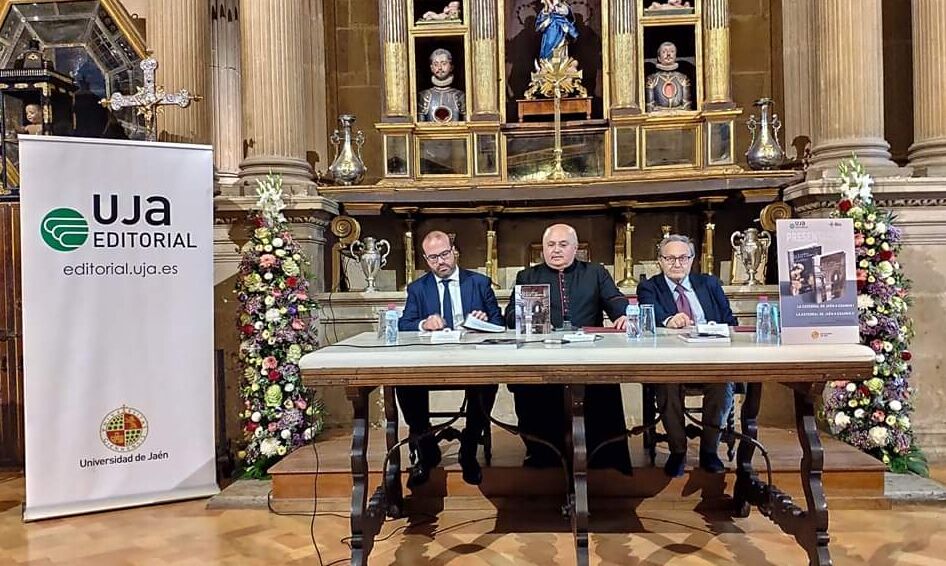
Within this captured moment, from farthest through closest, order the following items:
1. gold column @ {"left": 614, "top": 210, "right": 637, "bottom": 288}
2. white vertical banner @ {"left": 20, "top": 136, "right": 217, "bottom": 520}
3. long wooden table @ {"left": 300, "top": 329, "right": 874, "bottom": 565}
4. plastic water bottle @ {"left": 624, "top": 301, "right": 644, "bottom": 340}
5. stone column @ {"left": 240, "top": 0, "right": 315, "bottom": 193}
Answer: gold column @ {"left": 614, "top": 210, "right": 637, "bottom": 288} → stone column @ {"left": 240, "top": 0, "right": 315, "bottom": 193} → white vertical banner @ {"left": 20, "top": 136, "right": 217, "bottom": 520} → plastic water bottle @ {"left": 624, "top": 301, "right": 644, "bottom": 340} → long wooden table @ {"left": 300, "top": 329, "right": 874, "bottom": 565}

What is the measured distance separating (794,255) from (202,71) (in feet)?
15.7

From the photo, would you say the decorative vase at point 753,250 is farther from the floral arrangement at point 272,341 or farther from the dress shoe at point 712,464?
the floral arrangement at point 272,341

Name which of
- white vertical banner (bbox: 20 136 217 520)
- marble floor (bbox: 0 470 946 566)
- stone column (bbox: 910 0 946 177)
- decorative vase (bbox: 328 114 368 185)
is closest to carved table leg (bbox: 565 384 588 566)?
marble floor (bbox: 0 470 946 566)

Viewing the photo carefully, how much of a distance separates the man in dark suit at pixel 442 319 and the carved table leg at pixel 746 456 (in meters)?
1.29

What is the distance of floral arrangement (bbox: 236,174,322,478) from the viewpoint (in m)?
4.53

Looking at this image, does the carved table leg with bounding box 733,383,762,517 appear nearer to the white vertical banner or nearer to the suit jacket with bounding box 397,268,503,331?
the suit jacket with bounding box 397,268,503,331

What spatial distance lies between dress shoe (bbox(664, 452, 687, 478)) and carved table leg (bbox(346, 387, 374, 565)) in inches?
63.6

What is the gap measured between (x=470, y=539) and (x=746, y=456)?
1.44 meters

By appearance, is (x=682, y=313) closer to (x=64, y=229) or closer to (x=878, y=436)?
(x=878, y=436)

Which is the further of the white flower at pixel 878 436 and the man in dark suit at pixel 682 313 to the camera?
the white flower at pixel 878 436

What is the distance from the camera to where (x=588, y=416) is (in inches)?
154

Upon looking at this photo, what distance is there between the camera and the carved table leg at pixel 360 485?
3.01 metres

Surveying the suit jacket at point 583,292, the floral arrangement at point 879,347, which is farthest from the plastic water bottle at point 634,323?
the floral arrangement at point 879,347

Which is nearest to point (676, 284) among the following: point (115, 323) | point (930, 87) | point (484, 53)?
point (930, 87)
